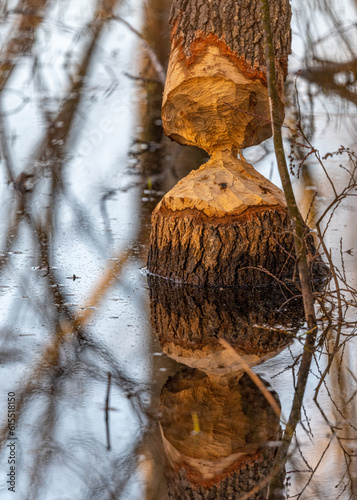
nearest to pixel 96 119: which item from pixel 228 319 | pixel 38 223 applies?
pixel 38 223

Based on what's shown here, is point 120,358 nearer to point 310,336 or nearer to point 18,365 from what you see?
point 18,365

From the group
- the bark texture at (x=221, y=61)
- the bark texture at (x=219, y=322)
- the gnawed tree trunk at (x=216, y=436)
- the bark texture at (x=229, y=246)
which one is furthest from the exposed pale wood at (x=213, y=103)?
the gnawed tree trunk at (x=216, y=436)

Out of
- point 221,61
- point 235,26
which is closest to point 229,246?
point 221,61

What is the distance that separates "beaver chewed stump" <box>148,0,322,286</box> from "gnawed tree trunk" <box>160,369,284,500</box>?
1.20 meters

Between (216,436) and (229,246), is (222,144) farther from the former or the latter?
(216,436)

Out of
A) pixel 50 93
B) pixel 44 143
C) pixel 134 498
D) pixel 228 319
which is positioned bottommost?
pixel 134 498

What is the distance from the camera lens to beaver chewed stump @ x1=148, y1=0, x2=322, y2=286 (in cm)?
385

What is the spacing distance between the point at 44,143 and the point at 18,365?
15.3ft

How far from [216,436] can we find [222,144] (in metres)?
2.15

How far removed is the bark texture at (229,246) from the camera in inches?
155

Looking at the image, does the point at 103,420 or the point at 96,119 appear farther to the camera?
the point at 96,119

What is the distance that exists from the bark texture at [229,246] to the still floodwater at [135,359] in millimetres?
129

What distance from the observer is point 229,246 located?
3.94 m

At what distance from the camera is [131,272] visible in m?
4.39
